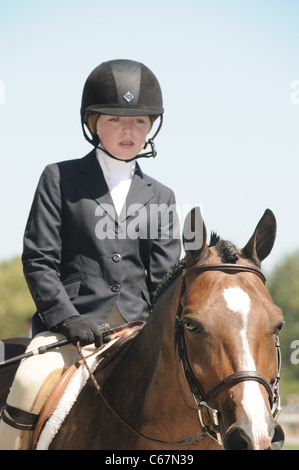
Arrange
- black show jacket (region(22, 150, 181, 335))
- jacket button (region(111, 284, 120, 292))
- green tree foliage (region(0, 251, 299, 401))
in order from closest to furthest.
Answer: black show jacket (region(22, 150, 181, 335)) < jacket button (region(111, 284, 120, 292)) < green tree foliage (region(0, 251, 299, 401))

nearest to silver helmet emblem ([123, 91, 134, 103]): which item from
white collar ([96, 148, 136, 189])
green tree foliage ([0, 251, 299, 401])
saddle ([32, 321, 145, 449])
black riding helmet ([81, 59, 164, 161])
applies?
black riding helmet ([81, 59, 164, 161])

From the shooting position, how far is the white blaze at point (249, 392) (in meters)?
3.69

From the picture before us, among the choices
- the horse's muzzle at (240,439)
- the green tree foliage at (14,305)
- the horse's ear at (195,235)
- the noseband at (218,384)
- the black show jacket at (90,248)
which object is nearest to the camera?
the horse's muzzle at (240,439)

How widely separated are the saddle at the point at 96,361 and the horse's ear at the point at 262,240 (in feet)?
3.82

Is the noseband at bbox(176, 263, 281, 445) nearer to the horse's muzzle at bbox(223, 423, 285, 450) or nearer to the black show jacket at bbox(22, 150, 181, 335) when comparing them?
the horse's muzzle at bbox(223, 423, 285, 450)

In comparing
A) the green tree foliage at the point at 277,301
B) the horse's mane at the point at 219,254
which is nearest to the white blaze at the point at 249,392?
the horse's mane at the point at 219,254

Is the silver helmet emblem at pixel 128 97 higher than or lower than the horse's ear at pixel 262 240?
higher

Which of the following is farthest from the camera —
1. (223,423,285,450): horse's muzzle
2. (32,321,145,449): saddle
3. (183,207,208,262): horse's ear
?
(32,321,145,449): saddle

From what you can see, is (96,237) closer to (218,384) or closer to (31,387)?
(31,387)

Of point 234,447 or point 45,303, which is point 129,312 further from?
point 234,447

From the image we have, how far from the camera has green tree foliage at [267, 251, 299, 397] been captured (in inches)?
2537

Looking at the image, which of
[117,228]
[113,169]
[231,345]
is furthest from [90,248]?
[231,345]

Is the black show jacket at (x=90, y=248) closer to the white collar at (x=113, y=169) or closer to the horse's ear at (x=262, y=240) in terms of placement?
the white collar at (x=113, y=169)

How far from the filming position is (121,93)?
5.79 metres
